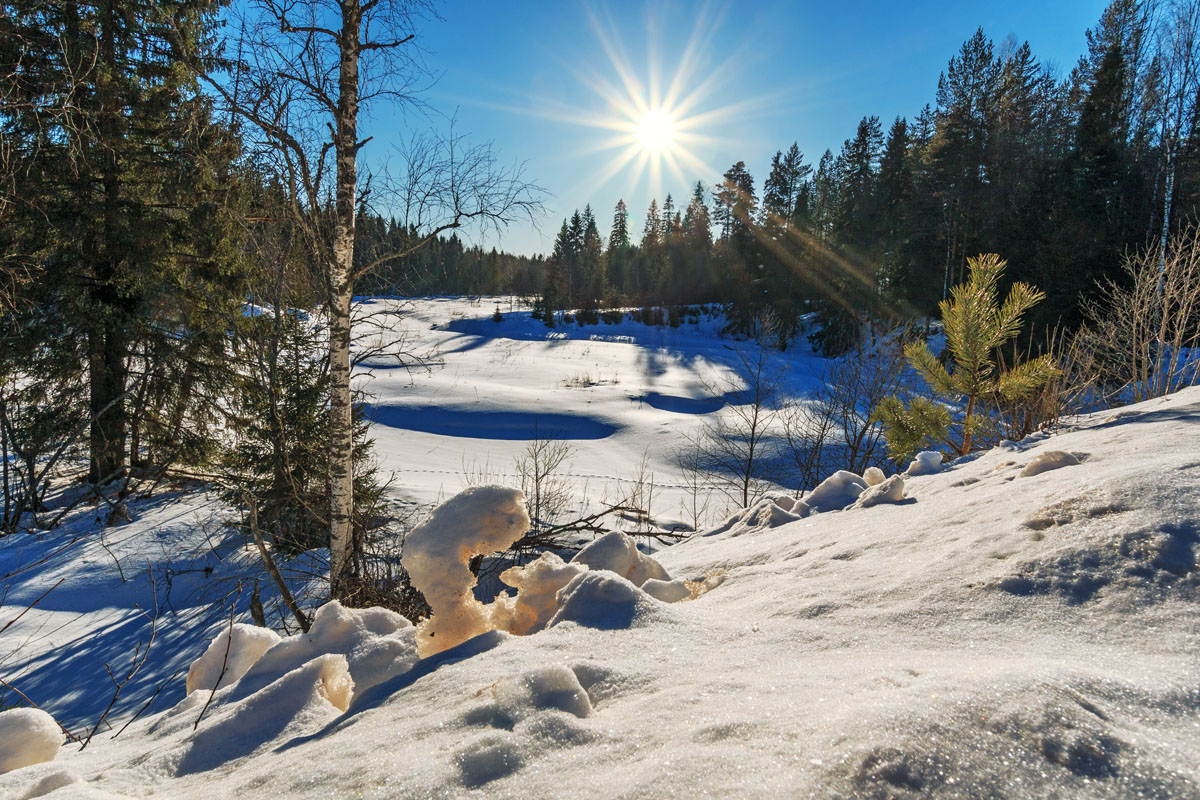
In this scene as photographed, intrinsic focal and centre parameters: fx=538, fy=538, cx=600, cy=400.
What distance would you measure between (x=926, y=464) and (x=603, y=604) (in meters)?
4.17

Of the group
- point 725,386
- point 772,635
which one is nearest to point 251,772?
point 772,635

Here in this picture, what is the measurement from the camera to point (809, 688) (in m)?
1.42

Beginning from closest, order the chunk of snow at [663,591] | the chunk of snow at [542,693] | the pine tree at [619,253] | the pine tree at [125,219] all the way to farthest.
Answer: the chunk of snow at [542,693]
the chunk of snow at [663,591]
the pine tree at [125,219]
the pine tree at [619,253]

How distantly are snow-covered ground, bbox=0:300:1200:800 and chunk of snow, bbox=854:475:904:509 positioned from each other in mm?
94

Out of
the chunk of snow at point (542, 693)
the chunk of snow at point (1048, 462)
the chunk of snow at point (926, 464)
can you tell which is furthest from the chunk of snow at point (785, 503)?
the chunk of snow at point (542, 693)

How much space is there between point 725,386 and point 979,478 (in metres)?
23.5

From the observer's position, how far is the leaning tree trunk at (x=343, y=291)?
5.25 m

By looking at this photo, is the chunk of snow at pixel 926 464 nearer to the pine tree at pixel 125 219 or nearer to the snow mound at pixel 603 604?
the snow mound at pixel 603 604

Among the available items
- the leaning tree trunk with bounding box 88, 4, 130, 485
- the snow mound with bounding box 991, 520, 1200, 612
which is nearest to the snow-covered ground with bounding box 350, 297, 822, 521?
the leaning tree trunk with bounding box 88, 4, 130, 485

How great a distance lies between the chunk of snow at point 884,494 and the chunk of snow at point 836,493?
0.37m

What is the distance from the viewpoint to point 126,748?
2.18 meters

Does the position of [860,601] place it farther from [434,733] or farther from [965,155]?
[965,155]

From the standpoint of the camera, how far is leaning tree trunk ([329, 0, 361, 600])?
525cm

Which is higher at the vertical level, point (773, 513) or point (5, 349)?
point (5, 349)
